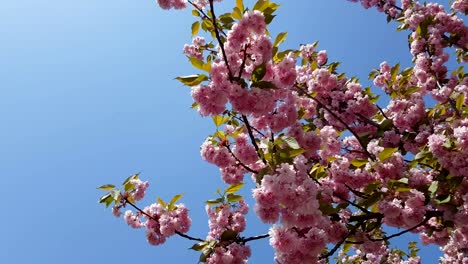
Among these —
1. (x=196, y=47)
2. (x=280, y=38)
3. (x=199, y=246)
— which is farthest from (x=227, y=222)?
(x=196, y=47)

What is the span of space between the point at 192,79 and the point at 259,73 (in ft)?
2.50

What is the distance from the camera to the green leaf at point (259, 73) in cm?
408

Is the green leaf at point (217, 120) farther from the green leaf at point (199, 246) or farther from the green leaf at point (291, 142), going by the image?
the green leaf at point (199, 246)

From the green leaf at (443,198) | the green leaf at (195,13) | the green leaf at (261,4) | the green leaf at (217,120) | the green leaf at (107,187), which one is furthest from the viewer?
the green leaf at (107,187)

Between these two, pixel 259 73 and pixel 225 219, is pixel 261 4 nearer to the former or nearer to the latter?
pixel 259 73

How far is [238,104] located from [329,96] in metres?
2.99

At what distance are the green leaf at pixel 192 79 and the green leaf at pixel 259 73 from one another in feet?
1.75

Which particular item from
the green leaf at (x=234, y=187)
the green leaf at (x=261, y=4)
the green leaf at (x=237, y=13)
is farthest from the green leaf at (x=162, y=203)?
the green leaf at (x=261, y=4)

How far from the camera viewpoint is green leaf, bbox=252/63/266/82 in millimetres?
4082

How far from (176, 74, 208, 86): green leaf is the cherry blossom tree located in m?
0.01

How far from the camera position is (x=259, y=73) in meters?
4.11

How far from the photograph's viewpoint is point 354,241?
5.20 metres

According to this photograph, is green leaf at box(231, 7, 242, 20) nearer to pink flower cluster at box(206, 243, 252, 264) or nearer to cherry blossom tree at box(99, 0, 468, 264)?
cherry blossom tree at box(99, 0, 468, 264)

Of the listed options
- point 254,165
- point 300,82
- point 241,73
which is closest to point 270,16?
point 241,73
